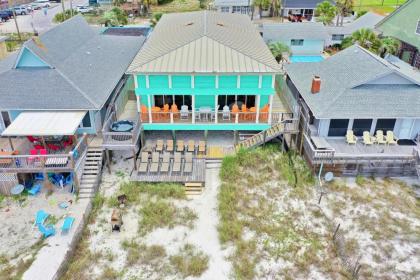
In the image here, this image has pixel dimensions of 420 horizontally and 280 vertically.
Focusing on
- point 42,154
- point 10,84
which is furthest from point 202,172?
point 10,84

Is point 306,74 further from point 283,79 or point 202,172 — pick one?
point 202,172

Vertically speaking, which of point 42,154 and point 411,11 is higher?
point 411,11

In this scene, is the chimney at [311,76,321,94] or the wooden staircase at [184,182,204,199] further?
the chimney at [311,76,321,94]

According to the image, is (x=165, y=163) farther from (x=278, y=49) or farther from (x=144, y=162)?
(x=278, y=49)

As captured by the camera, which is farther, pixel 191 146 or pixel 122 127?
pixel 191 146

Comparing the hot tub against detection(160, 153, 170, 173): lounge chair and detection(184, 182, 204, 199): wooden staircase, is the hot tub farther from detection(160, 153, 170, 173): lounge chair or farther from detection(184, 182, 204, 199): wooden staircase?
detection(184, 182, 204, 199): wooden staircase

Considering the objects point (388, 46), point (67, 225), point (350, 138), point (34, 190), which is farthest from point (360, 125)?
point (34, 190)

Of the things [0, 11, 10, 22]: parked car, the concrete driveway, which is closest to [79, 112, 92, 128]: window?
the concrete driveway
